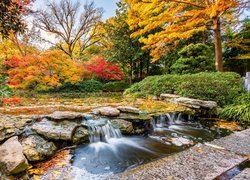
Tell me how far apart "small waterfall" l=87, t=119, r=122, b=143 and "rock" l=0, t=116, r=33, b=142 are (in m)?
1.37

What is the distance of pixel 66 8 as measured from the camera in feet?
56.8

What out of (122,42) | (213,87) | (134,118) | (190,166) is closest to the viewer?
(190,166)

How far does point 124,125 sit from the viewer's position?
14.3 ft

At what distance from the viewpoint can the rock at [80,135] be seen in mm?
3627

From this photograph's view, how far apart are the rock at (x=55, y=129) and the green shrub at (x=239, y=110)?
202 inches

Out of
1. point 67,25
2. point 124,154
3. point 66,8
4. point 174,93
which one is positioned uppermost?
point 66,8

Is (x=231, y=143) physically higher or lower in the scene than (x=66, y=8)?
lower

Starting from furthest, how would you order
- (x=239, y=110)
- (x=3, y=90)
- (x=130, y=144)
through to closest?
(x=239, y=110), (x=130, y=144), (x=3, y=90)

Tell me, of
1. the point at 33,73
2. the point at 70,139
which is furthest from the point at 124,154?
the point at 33,73

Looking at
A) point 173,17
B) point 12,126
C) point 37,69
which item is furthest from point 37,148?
point 173,17

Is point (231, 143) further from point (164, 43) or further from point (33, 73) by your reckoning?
point (33, 73)

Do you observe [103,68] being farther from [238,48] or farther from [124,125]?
[238,48]

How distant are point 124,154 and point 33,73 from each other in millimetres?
6939

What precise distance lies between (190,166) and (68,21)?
18.9 metres
